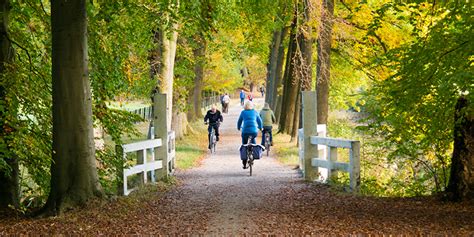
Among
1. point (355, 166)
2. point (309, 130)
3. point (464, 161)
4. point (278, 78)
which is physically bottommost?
point (355, 166)

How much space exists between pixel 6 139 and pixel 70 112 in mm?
1014

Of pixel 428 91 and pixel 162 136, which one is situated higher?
pixel 428 91

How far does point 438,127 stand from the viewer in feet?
41.0

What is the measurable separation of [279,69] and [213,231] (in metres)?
30.6

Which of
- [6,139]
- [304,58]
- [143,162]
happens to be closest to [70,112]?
[6,139]

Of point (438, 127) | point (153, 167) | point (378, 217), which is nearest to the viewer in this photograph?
point (378, 217)

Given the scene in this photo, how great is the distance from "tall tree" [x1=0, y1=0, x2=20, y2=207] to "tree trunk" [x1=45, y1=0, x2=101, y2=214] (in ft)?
2.32

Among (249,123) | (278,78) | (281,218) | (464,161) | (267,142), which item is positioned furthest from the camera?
(278,78)

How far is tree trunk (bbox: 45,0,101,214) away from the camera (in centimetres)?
1071

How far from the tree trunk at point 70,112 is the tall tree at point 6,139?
2.32 feet

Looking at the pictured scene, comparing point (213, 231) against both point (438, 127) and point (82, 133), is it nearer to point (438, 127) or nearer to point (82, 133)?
point (82, 133)

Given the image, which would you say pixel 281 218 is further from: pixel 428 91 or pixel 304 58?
pixel 304 58

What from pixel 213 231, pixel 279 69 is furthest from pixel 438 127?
pixel 279 69

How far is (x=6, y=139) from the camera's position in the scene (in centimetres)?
1059
